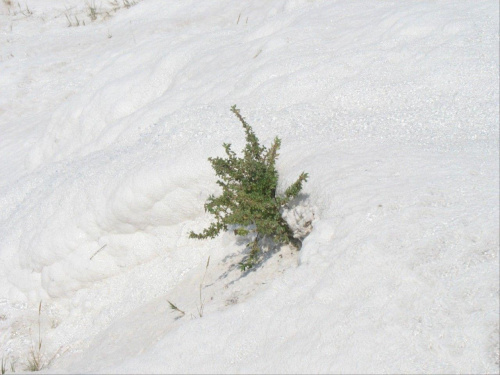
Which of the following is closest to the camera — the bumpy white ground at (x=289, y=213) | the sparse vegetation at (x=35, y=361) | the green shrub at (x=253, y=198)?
the bumpy white ground at (x=289, y=213)

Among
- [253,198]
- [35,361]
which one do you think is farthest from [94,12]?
[253,198]

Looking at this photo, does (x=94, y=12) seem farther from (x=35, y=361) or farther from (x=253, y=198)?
(x=253, y=198)

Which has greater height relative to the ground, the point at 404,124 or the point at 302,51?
the point at 302,51

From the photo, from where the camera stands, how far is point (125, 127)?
5059 mm

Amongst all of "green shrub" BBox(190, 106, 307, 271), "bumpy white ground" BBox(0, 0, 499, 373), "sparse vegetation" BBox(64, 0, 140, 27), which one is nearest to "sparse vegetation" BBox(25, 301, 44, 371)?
"bumpy white ground" BBox(0, 0, 499, 373)

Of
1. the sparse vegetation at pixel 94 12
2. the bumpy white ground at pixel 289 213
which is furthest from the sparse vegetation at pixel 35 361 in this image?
the sparse vegetation at pixel 94 12

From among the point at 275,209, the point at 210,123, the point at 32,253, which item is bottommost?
the point at 32,253

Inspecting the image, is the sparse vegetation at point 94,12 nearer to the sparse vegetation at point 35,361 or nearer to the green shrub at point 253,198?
the sparse vegetation at point 35,361

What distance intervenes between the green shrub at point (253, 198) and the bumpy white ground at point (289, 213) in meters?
0.12

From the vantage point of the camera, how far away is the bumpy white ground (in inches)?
83.0

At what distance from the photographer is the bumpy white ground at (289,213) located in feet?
6.92

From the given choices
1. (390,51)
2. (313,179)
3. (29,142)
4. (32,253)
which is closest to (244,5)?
(29,142)

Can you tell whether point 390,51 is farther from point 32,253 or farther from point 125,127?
point 32,253

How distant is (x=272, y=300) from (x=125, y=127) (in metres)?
3.17
